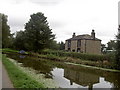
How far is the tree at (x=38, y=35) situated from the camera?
43656mm

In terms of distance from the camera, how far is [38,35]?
43.8 meters

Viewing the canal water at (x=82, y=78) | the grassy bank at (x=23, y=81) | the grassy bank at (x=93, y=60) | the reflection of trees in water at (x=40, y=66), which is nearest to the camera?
the grassy bank at (x=23, y=81)

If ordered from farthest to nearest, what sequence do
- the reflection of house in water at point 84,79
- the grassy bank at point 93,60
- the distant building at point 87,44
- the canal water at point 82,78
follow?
1. the distant building at point 87,44
2. the grassy bank at point 93,60
3. the reflection of house in water at point 84,79
4. the canal water at point 82,78

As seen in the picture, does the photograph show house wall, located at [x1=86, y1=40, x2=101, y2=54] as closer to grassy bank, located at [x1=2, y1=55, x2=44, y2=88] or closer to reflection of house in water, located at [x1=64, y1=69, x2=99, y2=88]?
reflection of house in water, located at [x1=64, y1=69, x2=99, y2=88]

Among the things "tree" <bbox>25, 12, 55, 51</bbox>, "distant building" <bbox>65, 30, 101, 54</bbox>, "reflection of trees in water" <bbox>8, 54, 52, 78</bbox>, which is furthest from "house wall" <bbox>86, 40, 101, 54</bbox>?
"reflection of trees in water" <bbox>8, 54, 52, 78</bbox>

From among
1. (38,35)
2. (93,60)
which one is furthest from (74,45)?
(93,60)

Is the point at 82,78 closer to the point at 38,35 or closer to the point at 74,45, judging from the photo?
the point at 38,35

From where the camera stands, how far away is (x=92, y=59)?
30156 millimetres

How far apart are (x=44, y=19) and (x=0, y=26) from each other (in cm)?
2080

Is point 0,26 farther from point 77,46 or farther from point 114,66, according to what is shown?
point 77,46

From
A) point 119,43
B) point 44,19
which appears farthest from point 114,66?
point 44,19

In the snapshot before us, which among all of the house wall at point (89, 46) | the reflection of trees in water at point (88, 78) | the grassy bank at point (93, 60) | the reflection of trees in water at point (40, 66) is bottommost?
the reflection of trees in water at point (88, 78)

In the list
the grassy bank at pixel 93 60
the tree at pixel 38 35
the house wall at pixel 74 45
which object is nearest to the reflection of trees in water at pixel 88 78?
the grassy bank at pixel 93 60

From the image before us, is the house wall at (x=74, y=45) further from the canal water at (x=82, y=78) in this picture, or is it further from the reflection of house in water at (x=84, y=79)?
the reflection of house in water at (x=84, y=79)
